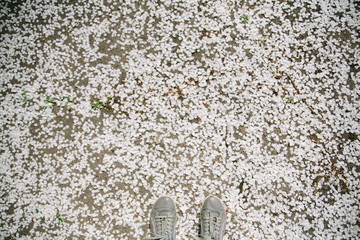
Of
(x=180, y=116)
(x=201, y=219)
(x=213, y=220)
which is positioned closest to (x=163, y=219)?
(x=201, y=219)

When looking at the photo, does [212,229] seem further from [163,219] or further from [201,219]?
[163,219]

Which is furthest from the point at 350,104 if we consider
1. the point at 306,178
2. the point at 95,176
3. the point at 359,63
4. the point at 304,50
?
the point at 95,176

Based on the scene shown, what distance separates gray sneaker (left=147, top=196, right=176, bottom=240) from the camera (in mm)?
2020

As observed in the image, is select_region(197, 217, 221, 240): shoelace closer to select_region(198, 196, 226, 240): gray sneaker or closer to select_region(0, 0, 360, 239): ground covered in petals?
select_region(198, 196, 226, 240): gray sneaker

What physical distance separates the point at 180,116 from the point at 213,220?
1.14m

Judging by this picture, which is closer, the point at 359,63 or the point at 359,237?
the point at 359,237

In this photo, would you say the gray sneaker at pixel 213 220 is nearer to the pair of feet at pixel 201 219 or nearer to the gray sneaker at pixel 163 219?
the pair of feet at pixel 201 219

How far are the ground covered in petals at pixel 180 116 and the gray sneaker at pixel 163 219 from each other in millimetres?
76

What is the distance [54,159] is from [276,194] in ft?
8.10

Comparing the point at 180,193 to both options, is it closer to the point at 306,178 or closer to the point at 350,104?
the point at 306,178

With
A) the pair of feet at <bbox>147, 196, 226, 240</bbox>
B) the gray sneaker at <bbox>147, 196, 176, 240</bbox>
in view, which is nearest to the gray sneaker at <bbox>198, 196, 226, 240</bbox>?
the pair of feet at <bbox>147, 196, 226, 240</bbox>

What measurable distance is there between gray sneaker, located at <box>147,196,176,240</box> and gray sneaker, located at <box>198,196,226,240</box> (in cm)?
32

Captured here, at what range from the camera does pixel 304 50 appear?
2.26 meters

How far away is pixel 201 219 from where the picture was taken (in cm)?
205
